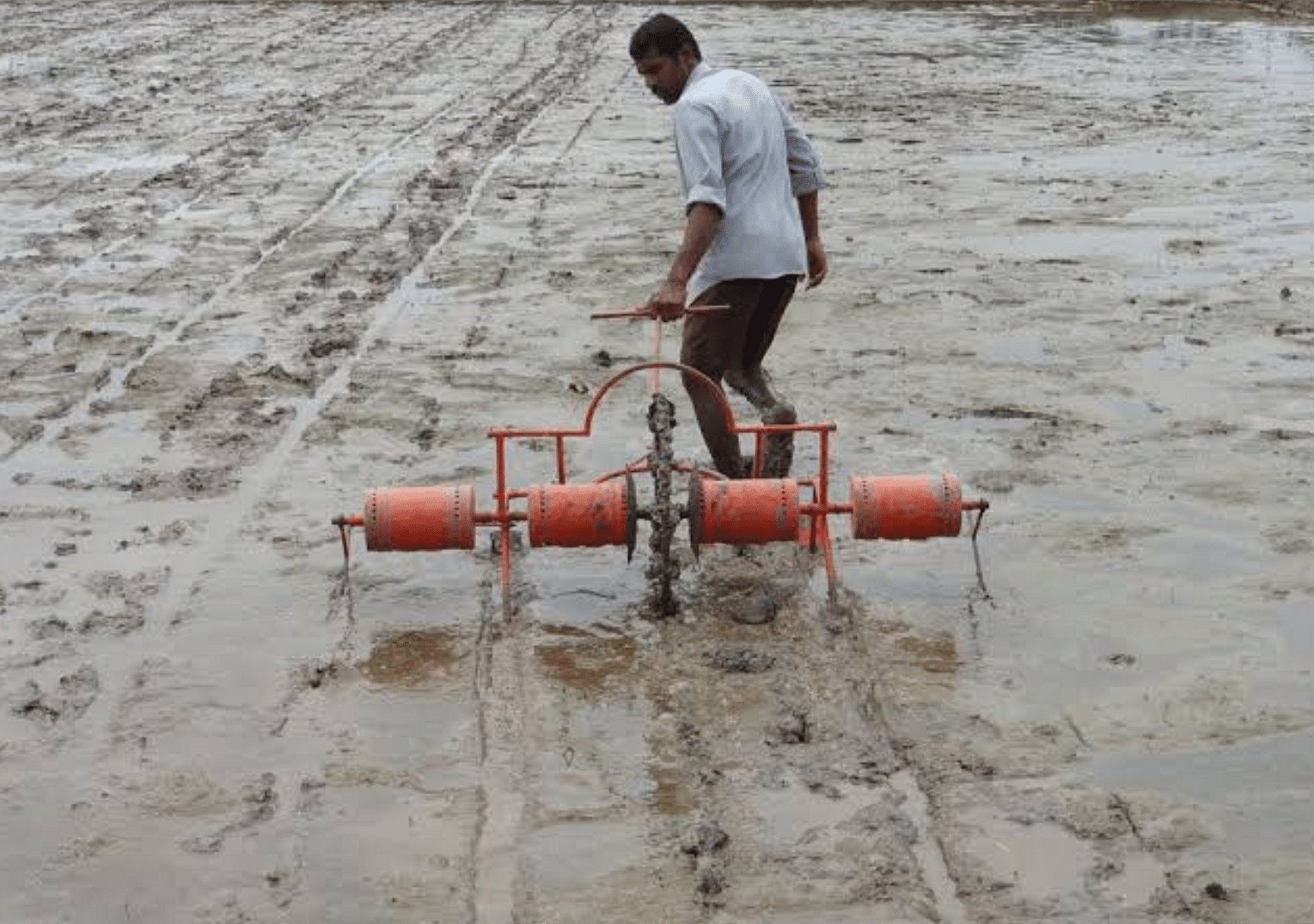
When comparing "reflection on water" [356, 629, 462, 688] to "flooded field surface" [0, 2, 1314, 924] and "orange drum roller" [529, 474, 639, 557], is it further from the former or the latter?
"orange drum roller" [529, 474, 639, 557]

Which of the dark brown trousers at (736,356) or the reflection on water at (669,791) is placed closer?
the reflection on water at (669,791)

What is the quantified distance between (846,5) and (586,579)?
21.7 meters

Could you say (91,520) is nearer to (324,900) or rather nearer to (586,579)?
(586,579)

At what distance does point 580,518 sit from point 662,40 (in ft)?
5.36

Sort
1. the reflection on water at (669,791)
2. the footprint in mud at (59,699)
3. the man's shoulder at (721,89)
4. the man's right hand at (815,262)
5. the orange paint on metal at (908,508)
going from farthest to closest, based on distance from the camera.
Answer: the man's right hand at (815,262), the man's shoulder at (721,89), the orange paint on metal at (908,508), the footprint in mud at (59,699), the reflection on water at (669,791)

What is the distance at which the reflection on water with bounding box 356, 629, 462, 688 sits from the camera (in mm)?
5367

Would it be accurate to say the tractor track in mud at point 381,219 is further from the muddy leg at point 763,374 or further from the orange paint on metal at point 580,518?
the orange paint on metal at point 580,518

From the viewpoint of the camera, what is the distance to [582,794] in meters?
4.69

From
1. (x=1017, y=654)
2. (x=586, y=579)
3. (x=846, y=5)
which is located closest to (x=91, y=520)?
(x=586, y=579)

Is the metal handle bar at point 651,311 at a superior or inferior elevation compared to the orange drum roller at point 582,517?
superior

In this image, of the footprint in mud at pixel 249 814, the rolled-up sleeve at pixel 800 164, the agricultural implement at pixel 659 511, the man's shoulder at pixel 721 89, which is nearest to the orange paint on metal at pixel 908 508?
the agricultural implement at pixel 659 511

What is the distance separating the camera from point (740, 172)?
6.04m

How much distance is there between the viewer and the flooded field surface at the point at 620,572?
4.42 m

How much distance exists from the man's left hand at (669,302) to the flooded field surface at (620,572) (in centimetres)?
100
